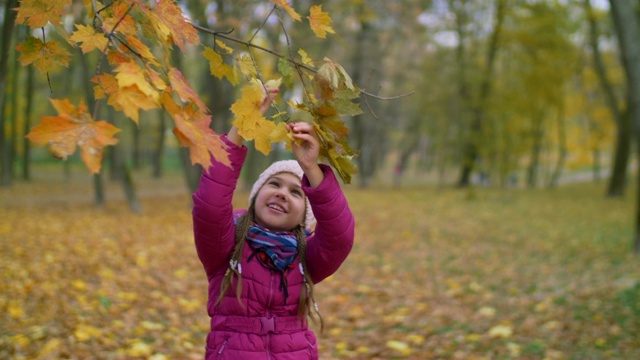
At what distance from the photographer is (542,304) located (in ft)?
18.4

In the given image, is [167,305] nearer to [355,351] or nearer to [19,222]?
[355,351]

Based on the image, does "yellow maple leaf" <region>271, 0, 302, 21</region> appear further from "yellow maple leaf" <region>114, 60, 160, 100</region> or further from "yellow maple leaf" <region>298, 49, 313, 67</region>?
"yellow maple leaf" <region>114, 60, 160, 100</region>

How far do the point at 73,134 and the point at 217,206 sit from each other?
2.81 ft

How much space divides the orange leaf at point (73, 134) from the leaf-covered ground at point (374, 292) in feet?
8.72

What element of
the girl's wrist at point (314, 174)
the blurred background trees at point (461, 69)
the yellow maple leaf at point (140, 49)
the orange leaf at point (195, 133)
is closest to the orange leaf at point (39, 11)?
the yellow maple leaf at point (140, 49)

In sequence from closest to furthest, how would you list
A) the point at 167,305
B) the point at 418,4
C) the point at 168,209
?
the point at 167,305 < the point at 168,209 < the point at 418,4

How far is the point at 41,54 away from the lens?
195cm

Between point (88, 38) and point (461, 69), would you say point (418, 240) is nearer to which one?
point (88, 38)

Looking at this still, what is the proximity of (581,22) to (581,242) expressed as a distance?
16659mm

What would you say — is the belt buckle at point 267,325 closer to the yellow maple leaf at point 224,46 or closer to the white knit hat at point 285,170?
the white knit hat at point 285,170

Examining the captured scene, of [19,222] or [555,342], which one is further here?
[19,222]

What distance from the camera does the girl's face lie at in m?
2.40

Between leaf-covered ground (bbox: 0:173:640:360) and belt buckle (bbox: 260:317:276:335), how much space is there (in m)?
1.91

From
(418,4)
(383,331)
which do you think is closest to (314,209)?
A: (383,331)
